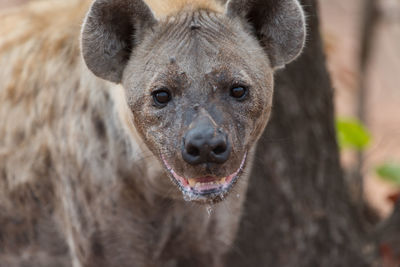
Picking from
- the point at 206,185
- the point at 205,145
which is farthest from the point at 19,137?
the point at 205,145

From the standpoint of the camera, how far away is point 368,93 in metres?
5.94

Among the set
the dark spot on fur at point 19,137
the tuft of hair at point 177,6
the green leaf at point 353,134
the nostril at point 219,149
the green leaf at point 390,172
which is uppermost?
the tuft of hair at point 177,6

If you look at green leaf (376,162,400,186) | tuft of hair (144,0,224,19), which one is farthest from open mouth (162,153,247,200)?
green leaf (376,162,400,186)

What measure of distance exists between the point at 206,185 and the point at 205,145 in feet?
0.70

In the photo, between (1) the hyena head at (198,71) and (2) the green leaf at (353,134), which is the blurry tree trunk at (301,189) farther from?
(1) the hyena head at (198,71)

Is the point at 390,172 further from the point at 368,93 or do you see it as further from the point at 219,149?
the point at 219,149

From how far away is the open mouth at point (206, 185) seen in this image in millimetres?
2318

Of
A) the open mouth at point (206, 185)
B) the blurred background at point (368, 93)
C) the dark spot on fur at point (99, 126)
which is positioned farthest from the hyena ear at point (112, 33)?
the blurred background at point (368, 93)

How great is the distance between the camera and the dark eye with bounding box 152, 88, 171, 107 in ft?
7.58

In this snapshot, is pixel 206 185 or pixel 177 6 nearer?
pixel 206 185

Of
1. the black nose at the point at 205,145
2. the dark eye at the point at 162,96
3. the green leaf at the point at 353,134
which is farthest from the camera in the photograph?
the green leaf at the point at 353,134

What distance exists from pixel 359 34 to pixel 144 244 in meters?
3.35

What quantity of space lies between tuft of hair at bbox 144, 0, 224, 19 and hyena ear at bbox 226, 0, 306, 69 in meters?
0.09

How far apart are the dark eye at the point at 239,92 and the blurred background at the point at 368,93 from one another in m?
1.56
